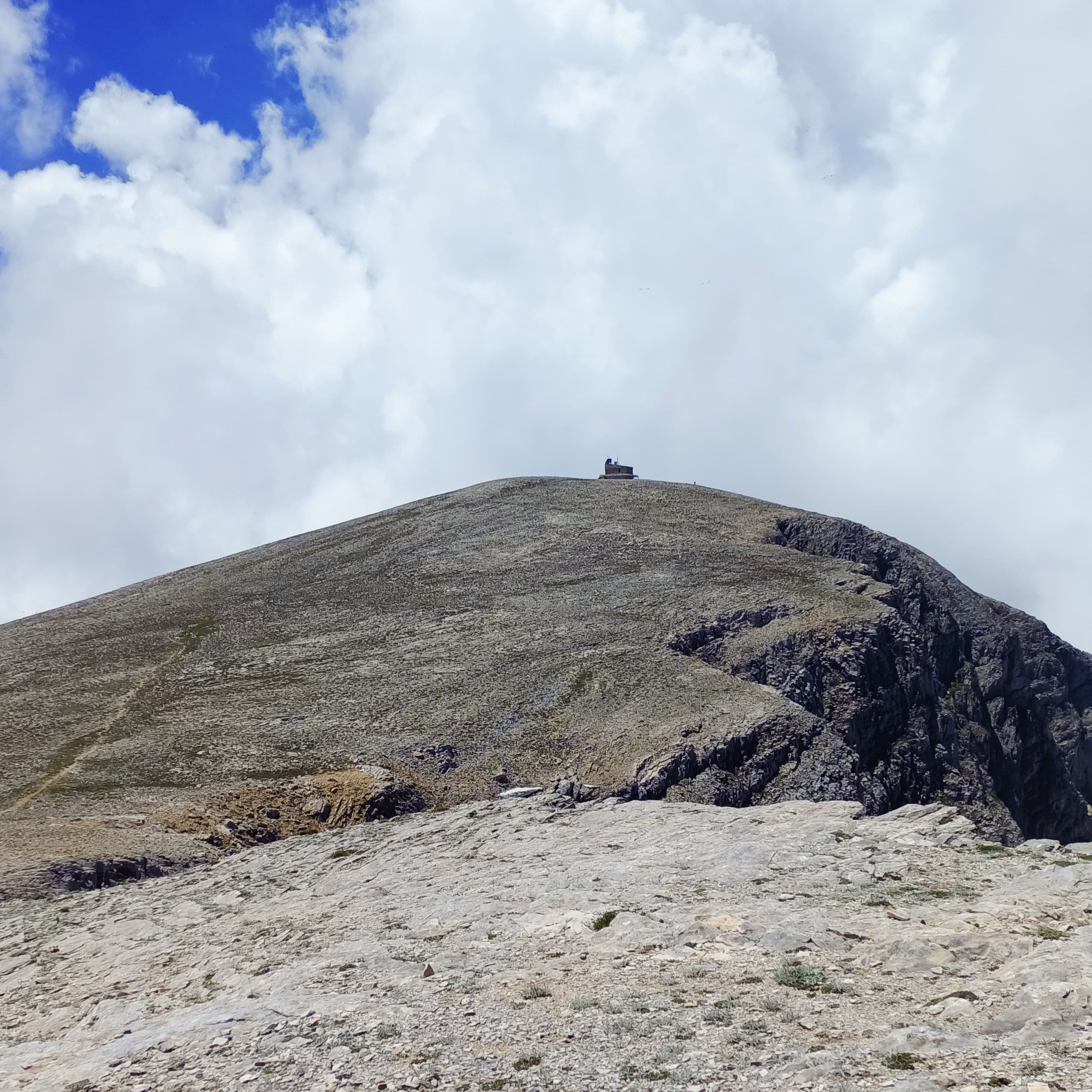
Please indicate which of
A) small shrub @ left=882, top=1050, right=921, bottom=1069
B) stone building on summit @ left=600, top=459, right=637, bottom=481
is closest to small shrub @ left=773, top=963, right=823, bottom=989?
small shrub @ left=882, top=1050, right=921, bottom=1069

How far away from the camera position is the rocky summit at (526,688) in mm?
38969

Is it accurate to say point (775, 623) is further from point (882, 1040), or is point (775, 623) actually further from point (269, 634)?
point (882, 1040)

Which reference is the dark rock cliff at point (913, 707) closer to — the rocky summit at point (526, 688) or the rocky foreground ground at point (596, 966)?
the rocky summit at point (526, 688)

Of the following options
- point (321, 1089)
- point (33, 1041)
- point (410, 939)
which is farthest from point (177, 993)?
point (321, 1089)

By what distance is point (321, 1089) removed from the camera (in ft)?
51.6

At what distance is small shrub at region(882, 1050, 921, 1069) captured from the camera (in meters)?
13.8

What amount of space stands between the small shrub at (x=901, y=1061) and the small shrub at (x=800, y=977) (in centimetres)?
279

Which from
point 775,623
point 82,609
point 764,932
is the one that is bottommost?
point 764,932

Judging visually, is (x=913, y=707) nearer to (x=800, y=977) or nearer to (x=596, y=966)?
(x=596, y=966)

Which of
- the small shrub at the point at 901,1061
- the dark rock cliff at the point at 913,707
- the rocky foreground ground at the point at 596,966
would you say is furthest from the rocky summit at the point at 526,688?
the small shrub at the point at 901,1061

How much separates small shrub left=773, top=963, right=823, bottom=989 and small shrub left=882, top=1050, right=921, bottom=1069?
9.16ft

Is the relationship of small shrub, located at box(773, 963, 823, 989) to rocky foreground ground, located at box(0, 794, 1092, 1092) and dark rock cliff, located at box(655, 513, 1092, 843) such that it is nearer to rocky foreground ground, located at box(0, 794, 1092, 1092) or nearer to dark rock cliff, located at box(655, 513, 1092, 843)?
rocky foreground ground, located at box(0, 794, 1092, 1092)

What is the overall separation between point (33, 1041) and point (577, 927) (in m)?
10.1

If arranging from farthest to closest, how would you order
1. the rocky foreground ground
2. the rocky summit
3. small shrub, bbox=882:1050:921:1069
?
the rocky summit → the rocky foreground ground → small shrub, bbox=882:1050:921:1069
